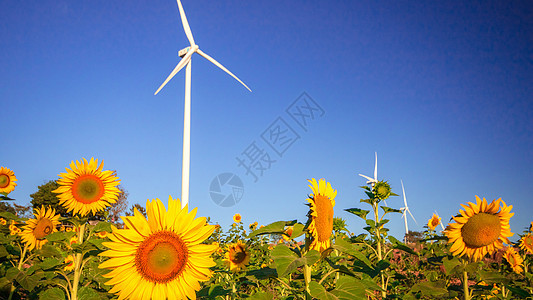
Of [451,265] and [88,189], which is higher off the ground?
[88,189]

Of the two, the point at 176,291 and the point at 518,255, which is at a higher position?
the point at 518,255

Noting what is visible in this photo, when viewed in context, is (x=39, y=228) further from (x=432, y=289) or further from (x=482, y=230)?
(x=482, y=230)

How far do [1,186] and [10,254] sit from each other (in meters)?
1.43

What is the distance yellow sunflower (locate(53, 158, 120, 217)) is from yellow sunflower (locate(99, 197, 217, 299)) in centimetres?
225

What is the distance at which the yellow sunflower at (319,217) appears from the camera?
10.6ft

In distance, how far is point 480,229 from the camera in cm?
493

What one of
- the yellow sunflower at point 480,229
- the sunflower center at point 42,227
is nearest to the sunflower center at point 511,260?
the yellow sunflower at point 480,229

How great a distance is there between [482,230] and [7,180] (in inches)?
352

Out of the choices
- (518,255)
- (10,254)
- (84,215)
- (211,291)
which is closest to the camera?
(211,291)

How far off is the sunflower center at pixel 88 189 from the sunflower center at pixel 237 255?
3.35 metres

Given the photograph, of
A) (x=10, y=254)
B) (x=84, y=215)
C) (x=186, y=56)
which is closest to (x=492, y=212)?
(x=84, y=215)

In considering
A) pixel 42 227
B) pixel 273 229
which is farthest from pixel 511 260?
pixel 42 227

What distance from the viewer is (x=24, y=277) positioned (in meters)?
5.30

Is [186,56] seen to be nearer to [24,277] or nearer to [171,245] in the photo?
[24,277]
